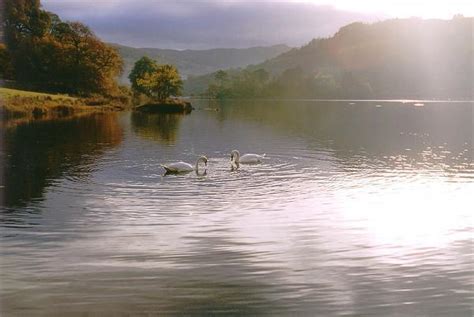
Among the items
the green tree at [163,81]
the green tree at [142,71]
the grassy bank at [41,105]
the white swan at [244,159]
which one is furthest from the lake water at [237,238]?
the green tree at [142,71]

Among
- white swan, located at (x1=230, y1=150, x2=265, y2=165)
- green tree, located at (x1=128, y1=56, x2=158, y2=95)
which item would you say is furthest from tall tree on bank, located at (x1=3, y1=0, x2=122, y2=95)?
white swan, located at (x1=230, y1=150, x2=265, y2=165)

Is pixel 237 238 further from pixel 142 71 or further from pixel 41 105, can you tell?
pixel 142 71

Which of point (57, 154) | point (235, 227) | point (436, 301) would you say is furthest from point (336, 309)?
point (57, 154)

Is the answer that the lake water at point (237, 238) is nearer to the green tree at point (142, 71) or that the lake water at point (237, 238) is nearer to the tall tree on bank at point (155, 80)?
the tall tree on bank at point (155, 80)

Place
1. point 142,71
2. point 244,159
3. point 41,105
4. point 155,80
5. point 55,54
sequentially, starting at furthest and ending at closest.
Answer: point 142,71, point 155,80, point 55,54, point 41,105, point 244,159

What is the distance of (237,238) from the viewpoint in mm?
17531

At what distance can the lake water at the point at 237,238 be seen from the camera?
12.6 metres

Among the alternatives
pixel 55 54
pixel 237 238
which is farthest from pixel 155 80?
pixel 237 238

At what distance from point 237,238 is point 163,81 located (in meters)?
122

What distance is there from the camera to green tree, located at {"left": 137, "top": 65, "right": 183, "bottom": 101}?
135625 mm

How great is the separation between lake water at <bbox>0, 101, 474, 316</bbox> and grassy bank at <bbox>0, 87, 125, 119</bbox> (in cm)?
5186

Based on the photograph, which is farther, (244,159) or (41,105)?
(41,105)

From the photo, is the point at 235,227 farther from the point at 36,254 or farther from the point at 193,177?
the point at 193,177

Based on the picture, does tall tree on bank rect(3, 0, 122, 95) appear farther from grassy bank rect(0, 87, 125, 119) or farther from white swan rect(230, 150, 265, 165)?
white swan rect(230, 150, 265, 165)
